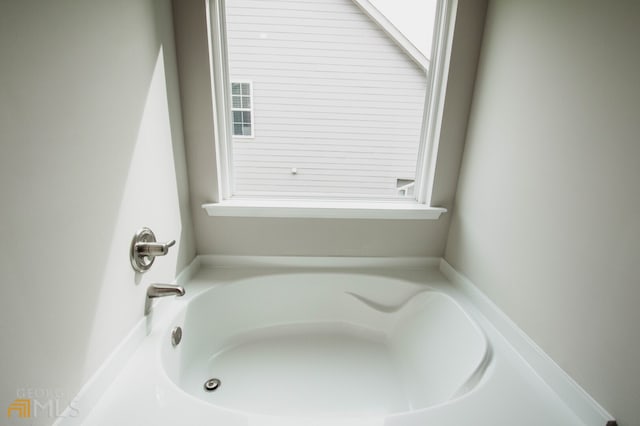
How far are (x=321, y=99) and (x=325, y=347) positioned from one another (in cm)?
138

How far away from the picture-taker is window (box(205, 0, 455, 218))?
58.0 inches

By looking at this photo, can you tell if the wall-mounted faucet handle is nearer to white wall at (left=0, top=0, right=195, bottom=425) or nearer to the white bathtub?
white wall at (left=0, top=0, right=195, bottom=425)

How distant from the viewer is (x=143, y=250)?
1021mm

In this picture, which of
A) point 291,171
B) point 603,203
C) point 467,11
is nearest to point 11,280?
point 291,171

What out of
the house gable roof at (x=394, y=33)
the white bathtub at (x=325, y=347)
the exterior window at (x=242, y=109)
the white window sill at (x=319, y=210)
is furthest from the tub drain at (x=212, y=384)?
the house gable roof at (x=394, y=33)

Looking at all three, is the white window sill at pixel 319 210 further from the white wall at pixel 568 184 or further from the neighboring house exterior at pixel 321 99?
the white wall at pixel 568 184

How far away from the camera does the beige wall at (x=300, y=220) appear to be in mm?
1321

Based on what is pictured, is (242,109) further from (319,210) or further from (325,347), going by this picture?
(325,347)

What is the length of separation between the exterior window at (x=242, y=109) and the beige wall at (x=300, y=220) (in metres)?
0.18

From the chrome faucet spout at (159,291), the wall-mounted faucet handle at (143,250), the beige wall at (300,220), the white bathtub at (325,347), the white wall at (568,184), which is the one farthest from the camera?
the beige wall at (300,220)

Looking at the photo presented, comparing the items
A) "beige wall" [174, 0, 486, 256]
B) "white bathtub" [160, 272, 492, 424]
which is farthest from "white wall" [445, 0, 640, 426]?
"white bathtub" [160, 272, 492, 424]

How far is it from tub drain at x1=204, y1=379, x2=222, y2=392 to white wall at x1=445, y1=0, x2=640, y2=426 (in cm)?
129

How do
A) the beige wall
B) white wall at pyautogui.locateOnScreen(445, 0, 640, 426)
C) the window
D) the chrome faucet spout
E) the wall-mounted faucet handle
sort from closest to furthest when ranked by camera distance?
white wall at pyautogui.locateOnScreen(445, 0, 640, 426) < the wall-mounted faucet handle < the chrome faucet spout < the beige wall < the window

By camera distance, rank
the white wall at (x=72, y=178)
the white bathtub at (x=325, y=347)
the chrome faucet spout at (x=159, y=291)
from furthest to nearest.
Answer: the white bathtub at (x=325, y=347) < the chrome faucet spout at (x=159, y=291) < the white wall at (x=72, y=178)
